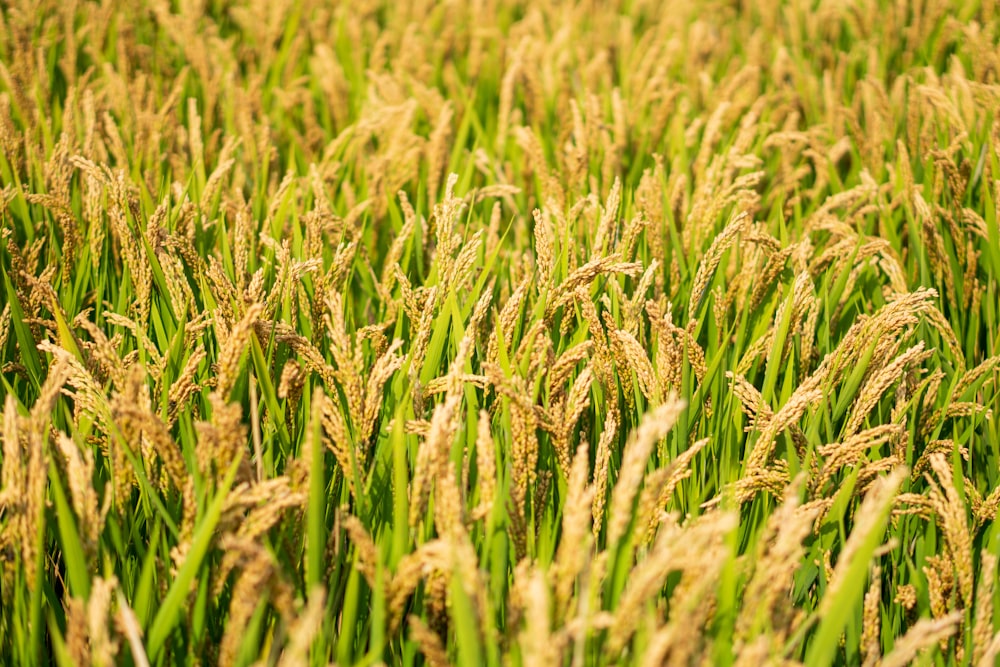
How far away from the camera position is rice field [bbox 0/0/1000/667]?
1293mm

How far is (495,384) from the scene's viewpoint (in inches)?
59.2

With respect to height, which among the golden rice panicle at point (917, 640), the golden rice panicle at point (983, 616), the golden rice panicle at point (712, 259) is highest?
the golden rice panicle at point (712, 259)

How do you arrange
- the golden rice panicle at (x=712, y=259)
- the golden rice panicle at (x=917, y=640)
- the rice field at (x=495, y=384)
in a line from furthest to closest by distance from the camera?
the golden rice panicle at (x=712, y=259)
the rice field at (x=495, y=384)
the golden rice panicle at (x=917, y=640)

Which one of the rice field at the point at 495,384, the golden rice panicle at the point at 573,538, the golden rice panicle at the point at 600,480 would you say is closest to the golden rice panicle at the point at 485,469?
the rice field at the point at 495,384

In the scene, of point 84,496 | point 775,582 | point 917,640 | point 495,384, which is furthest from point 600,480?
point 84,496

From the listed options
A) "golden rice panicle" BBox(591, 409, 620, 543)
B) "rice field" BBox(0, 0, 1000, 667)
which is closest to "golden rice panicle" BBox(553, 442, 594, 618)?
"rice field" BBox(0, 0, 1000, 667)

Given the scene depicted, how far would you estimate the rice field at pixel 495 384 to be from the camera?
1293 millimetres

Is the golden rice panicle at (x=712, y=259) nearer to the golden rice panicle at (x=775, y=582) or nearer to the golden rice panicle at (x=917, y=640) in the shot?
the golden rice panicle at (x=775, y=582)

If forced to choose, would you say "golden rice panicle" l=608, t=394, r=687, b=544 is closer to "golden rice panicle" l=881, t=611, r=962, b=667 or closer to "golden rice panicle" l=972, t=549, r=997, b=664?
"golden rice panicle" l=881, t=611, r=962, b=667

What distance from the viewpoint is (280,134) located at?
3.59 metres

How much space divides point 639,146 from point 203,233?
5.57 feet

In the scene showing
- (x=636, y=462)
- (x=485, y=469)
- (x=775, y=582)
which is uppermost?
(x=636, y=462)

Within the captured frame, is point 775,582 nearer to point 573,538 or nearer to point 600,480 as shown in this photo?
point 573,538

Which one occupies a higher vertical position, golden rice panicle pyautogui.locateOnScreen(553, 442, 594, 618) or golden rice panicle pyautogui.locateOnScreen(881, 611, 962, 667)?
golden rice panicle pyautogui.locateOnScreen(553, 442, 594, 618)
